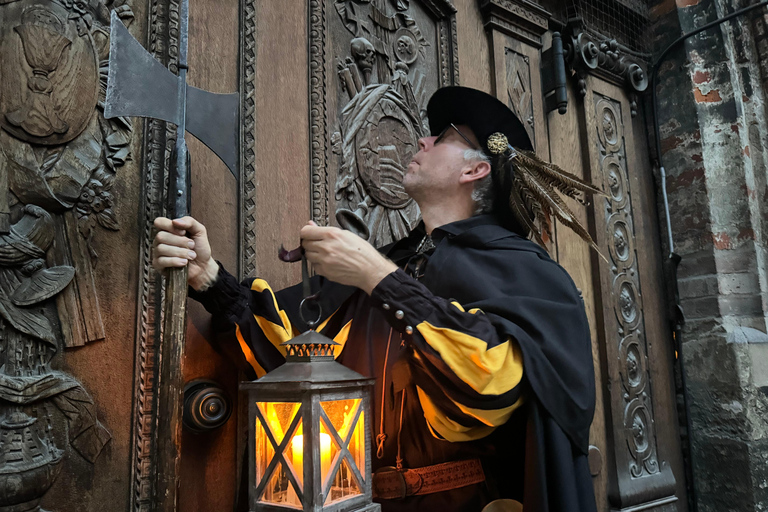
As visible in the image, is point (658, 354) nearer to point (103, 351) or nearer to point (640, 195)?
point (640, 195)

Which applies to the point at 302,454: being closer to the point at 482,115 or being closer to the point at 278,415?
the point at 278,415

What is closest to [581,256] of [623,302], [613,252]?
[613,252]

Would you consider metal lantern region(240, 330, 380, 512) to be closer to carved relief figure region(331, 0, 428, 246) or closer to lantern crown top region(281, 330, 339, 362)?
lantern crown top region(281, 330, 339, 362)

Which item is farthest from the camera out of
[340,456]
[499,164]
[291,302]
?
[499,164]

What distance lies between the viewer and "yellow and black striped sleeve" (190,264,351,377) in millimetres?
1481

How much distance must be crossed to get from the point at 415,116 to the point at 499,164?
56 centimetres

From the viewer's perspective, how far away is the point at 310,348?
122cm

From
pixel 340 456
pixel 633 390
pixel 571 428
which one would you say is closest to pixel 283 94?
pixel 340 456

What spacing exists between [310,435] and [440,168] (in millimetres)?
977

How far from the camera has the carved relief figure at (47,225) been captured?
4.01 ft

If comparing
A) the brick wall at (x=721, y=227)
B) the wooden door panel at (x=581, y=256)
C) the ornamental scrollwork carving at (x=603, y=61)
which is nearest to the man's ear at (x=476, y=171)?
the wooden door panel at (x=581, y=256)

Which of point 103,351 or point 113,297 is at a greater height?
point 113,297

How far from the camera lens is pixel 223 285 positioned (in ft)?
4.80

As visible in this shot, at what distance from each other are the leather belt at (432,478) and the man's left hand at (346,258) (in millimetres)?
518
